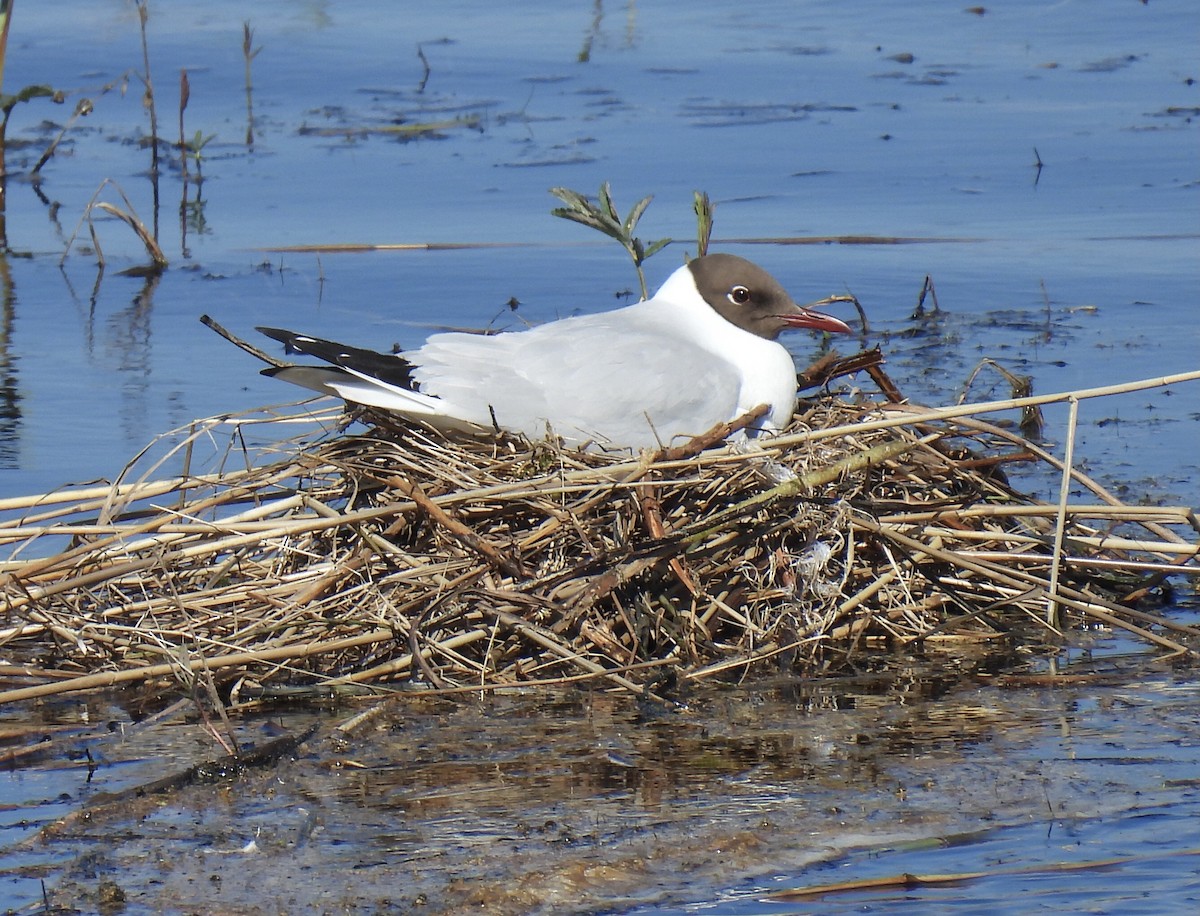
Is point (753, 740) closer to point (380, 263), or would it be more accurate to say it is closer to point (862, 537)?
point (862, 537)

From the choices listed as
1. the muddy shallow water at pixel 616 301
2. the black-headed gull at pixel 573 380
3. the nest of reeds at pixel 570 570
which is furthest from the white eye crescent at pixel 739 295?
the muddy shallow water at pixel 616 301

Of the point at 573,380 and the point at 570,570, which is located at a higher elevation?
the point at 573,380

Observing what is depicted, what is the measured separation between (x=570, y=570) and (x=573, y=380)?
25.3 inches

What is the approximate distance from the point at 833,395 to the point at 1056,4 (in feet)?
30.7

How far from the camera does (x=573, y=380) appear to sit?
4754 millimetres

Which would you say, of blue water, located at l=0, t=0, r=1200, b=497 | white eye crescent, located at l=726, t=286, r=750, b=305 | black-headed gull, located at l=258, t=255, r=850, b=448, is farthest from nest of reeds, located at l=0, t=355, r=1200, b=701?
blue water, located at l=0, t=0, r=1200, b=497

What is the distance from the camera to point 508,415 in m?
4.70

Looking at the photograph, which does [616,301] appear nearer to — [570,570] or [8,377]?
[8,377]

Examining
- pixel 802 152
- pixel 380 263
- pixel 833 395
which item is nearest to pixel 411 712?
pixel 833 395

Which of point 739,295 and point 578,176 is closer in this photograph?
point 739,295

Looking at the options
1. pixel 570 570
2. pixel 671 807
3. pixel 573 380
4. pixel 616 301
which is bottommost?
pixel 671 807

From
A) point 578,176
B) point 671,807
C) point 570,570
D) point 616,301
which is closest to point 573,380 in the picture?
point 570,570

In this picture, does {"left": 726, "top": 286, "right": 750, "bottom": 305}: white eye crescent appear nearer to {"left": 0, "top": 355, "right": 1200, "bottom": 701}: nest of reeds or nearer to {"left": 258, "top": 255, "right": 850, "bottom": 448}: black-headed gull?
{"left": 258, "top": 255, "right": 850, "bottom": 448}: black-headed gull

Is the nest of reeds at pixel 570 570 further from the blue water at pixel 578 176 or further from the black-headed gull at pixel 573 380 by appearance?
the blue water at pixel 578 176
